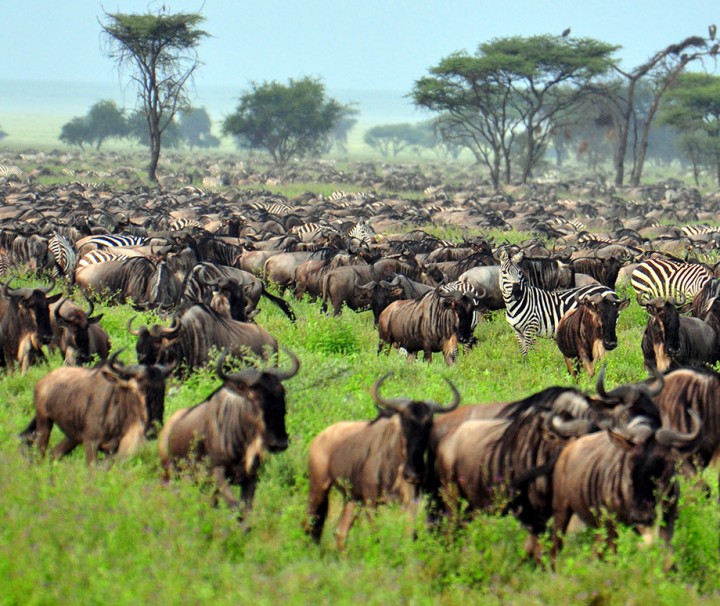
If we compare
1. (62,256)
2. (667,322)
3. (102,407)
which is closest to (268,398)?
(102,407)

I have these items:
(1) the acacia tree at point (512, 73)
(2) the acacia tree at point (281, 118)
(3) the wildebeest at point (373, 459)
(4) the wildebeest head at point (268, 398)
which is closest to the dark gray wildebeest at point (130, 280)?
(4) the wildebeest head at point (268, 398)

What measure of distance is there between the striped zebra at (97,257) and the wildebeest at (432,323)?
5.64 metres

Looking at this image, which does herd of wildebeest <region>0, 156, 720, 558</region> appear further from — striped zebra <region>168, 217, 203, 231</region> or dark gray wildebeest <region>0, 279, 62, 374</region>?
striped zebra <region>168, 217, 203, 231</region>

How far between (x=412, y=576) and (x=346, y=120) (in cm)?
15616

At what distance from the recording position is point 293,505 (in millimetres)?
6461

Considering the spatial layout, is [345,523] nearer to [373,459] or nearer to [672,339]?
[373,459]

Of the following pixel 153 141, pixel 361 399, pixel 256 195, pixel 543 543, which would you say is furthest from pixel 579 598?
pixel 153 141

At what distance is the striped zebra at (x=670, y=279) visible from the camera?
15.6 meters

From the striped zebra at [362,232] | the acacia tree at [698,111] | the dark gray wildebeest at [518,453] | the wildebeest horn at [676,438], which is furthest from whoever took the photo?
the acacia tree at [698,111]

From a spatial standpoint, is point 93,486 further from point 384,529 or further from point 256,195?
point 256,195

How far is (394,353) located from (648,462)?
661 cm

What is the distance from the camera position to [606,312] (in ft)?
35.7

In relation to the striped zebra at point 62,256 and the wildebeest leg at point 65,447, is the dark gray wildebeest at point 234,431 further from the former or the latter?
the striped zebra at point 62,256

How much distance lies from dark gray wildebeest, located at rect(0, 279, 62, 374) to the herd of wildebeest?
0.06 feet
